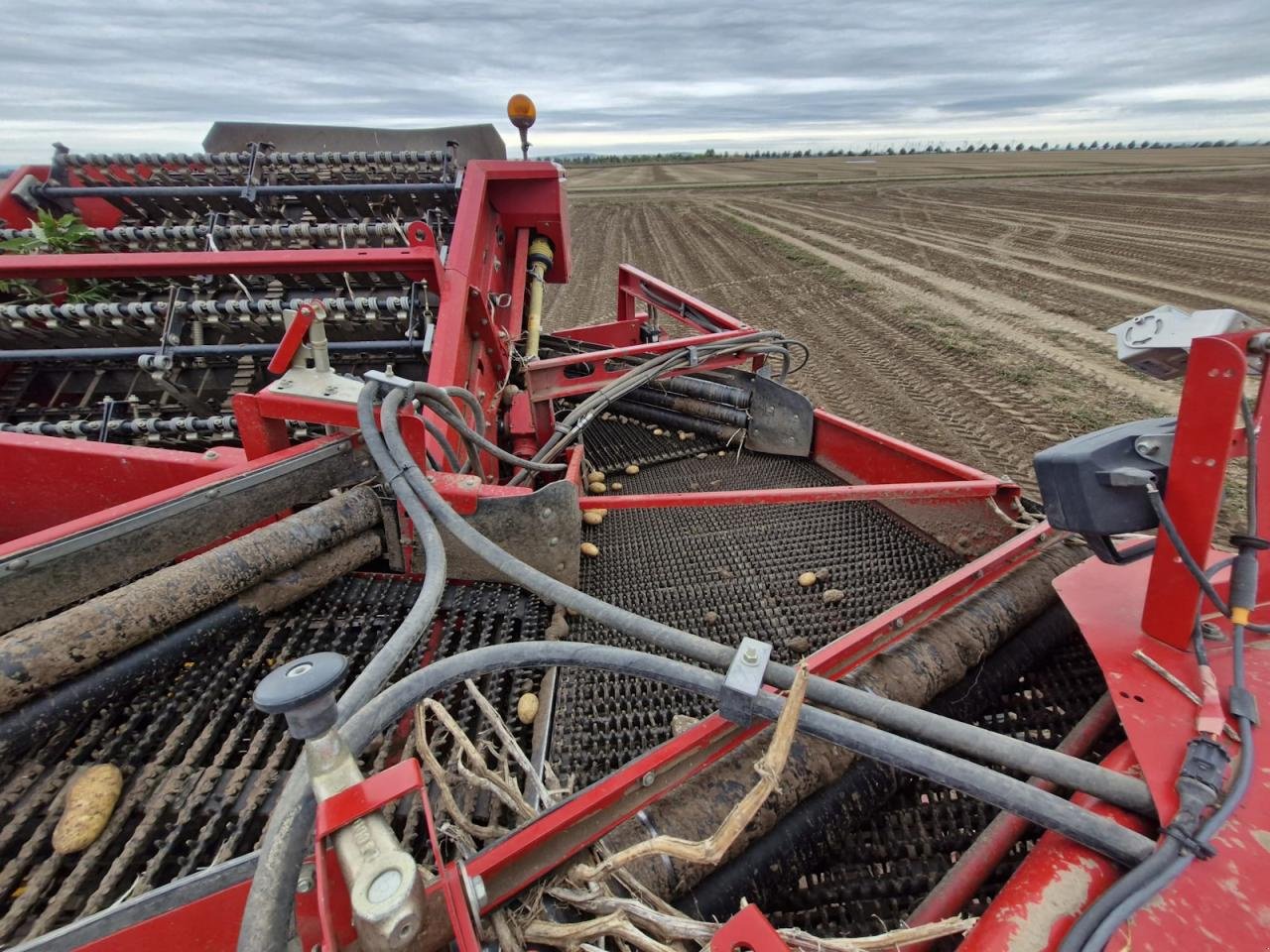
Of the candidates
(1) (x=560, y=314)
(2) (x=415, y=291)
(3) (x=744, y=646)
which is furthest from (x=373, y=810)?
(1) (x=560, y=314)

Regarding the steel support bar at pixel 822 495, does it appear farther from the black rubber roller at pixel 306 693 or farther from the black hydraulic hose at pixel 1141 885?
the black rubber roller at pixel 306 693

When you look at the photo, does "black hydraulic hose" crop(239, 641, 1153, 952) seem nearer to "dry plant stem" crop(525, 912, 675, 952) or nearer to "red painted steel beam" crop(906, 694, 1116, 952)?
"red painted steel beam" crop(906, 694, 1116, 952)

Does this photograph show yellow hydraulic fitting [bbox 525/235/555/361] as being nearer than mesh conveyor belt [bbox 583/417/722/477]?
No

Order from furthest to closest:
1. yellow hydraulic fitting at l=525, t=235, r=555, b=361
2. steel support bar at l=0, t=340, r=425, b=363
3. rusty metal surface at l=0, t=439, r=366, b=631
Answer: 1. yellow hydraulic fitting at l=525, t=235, r=555, b=361
2. steel support bar at l=0, t=340, r=425, b=363
3. rusty metal surface at l=0, t=439, r=366, b=631

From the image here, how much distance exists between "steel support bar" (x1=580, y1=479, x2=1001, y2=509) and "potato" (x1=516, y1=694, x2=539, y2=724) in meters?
0.80

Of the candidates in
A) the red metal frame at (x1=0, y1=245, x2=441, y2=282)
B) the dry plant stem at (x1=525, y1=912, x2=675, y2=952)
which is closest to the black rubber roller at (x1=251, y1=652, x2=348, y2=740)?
the dry plant stem at (x1=525, y1=912, x2=675, y2=952)

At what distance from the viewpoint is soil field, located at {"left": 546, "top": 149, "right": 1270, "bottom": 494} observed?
5.42 metres

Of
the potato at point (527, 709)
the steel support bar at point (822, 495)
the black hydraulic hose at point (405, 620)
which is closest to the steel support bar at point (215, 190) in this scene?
the steel support bar at point (822, 495)

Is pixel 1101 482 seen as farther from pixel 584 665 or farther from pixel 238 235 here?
pixel 238 235

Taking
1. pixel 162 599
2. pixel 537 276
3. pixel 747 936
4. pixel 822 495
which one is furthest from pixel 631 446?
pixel 747 936

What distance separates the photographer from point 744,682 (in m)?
1.07

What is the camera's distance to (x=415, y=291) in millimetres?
2664

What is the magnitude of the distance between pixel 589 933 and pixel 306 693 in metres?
0.57

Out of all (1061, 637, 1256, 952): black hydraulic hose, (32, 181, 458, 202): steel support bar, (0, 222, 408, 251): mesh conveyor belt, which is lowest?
(1061, 637, 1256, 952): black hydraulic hose
